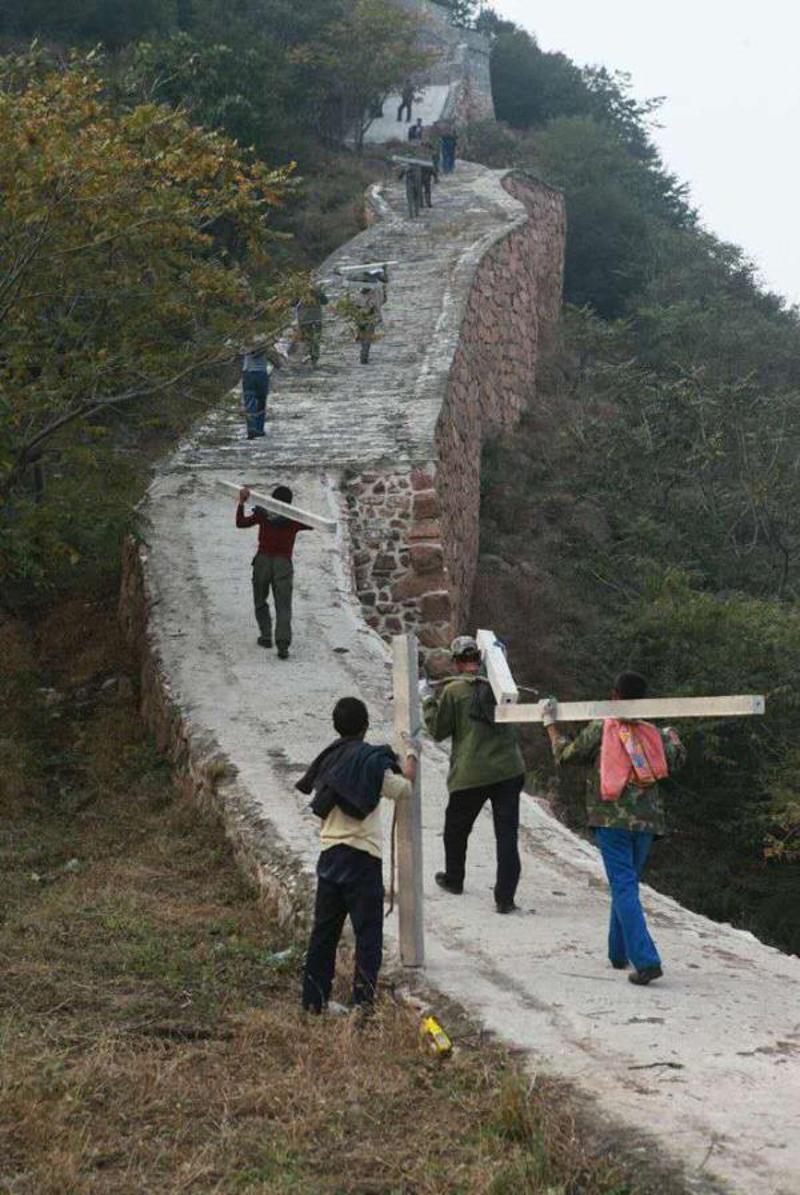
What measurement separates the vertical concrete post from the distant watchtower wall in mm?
41339

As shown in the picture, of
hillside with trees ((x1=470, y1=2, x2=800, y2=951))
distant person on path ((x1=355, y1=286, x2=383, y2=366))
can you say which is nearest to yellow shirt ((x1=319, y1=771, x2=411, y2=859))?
hillside with trees ((x1=470, y1=2, x2=800, y2=951))

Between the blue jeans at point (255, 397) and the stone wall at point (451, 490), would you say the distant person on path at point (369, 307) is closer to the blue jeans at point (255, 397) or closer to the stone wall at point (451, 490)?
the stone wall at point (451, 490)

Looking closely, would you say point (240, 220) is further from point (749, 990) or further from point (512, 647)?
point (749, 990)

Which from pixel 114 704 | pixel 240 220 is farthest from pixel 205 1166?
pixel 240 220

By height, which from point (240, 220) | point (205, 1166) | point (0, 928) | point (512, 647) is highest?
point (240, 220)

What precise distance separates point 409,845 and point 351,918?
43cm

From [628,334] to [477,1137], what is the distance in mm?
29981

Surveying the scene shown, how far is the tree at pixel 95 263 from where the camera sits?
12.5 m

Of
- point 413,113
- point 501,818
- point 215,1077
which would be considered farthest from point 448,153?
point 215,1077

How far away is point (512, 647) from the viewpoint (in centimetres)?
1806

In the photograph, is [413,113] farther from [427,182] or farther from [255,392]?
[255,392]

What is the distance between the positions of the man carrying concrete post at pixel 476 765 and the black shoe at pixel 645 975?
113 cm

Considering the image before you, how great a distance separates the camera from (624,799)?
7.34 metres

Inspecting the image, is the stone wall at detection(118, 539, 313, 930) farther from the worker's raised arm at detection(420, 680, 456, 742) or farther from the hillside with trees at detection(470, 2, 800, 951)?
the hillside with trees at detection(470, 2, 800, 951)
